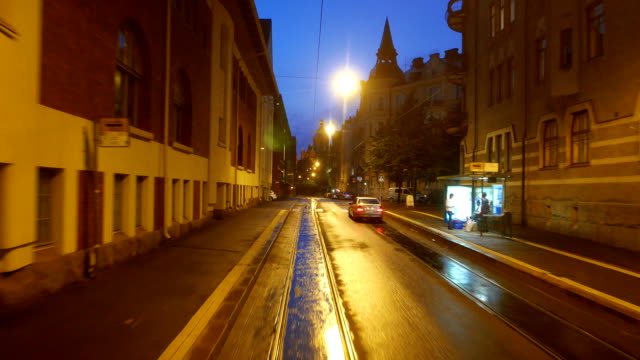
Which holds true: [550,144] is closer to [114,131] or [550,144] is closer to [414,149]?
[114,131]

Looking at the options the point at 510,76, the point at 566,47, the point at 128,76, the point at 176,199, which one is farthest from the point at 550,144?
the point at 128,76

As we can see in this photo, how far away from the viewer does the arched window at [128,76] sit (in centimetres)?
1113

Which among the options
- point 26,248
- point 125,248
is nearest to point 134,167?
point 125,248

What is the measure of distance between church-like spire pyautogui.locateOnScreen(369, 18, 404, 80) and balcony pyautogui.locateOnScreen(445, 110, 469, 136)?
42154 millimetres

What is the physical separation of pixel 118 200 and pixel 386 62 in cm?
6545

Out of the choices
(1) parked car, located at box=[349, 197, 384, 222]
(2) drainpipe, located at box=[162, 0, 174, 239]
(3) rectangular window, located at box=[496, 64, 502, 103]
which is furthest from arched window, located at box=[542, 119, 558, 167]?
(2) drainpipe, located at box=[162, 0, 174, 239]

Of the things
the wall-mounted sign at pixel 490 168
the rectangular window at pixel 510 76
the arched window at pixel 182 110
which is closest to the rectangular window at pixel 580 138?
the wall-mounted sign at pixel 490 168

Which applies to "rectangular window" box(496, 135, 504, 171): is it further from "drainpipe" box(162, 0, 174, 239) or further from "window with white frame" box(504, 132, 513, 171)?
"drainpipe" box(162, 0, 174, 239)

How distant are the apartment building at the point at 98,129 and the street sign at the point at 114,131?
0.02 meters

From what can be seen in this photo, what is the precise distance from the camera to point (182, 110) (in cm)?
1733

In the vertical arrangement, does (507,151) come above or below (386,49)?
below

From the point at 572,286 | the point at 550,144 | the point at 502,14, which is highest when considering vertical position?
the point at 502,14

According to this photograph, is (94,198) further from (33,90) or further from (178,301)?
(178,301)

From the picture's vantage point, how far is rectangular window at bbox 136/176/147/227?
12.1 metres
